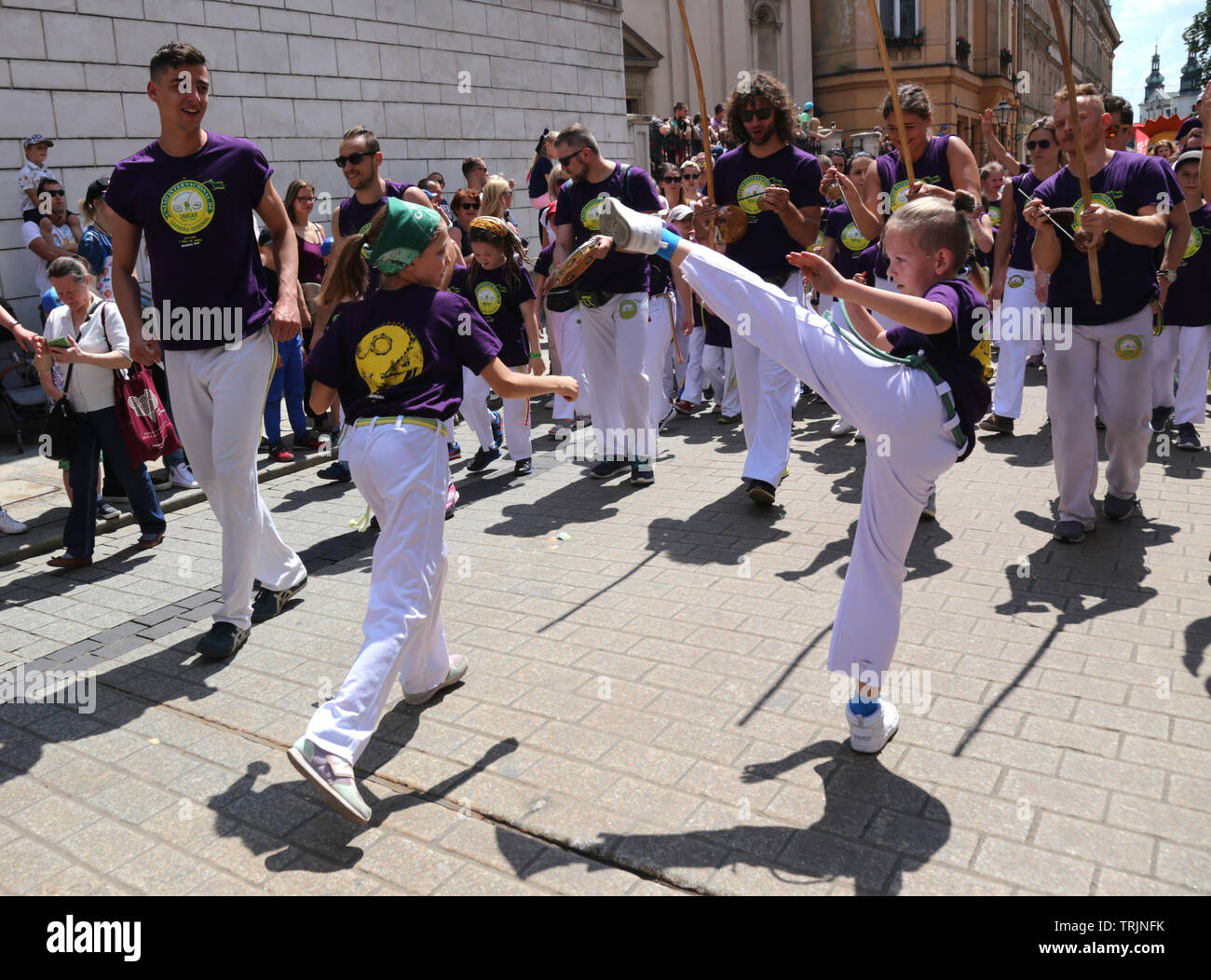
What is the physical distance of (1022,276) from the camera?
27.1 ft

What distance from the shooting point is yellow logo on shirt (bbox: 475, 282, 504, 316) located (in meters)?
7.68

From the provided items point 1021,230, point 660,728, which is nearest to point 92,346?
point 660,728

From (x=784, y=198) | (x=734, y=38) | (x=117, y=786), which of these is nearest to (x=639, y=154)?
(x=734, y=38)

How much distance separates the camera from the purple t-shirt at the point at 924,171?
6.32 meters

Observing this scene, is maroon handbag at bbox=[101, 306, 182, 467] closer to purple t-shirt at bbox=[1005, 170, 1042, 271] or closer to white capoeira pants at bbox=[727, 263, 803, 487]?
white capoeira pants at bbox=[727, 263, 803, 487]

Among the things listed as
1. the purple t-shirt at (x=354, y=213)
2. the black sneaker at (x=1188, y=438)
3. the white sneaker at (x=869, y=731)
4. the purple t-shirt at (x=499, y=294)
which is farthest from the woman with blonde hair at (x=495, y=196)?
the white sneaker at (x=869, y=731)

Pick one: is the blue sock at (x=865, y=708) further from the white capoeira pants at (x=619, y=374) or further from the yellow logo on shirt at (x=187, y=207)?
the white capoeira pants at (x=619, y=374)

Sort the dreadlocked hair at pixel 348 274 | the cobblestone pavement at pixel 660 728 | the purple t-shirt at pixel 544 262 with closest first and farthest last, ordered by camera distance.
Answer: the cobblestone pavement at pixel 660 728
the dreadlocked hair at pixel 348 274
the purple t-shirt at pixel 544 262

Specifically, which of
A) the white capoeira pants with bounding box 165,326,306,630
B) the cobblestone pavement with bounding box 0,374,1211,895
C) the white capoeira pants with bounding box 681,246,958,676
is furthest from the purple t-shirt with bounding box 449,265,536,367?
the white capoeira pants with bounding box 681,246,958,676

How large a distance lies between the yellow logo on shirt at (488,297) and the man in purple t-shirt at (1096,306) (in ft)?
12.4

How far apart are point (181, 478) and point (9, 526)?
1.31m

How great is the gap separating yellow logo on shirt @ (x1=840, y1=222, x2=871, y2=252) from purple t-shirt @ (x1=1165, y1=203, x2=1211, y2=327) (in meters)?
2.34

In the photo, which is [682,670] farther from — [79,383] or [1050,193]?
[79,383]

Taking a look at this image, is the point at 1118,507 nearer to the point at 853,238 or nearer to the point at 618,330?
the point at 618,330
